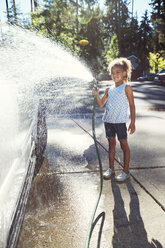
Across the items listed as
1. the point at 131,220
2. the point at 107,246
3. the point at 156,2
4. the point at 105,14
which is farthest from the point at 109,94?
the point at 105,14

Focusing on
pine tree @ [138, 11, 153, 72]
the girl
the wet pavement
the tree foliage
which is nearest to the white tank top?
the girl

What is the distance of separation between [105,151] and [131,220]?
180 centimetres

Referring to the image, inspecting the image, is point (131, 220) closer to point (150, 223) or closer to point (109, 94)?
point (150, 223)

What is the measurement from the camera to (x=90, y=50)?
36812 mm

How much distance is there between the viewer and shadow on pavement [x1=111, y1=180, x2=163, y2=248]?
5.76ft

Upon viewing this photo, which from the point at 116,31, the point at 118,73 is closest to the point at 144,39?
the point at 116,31

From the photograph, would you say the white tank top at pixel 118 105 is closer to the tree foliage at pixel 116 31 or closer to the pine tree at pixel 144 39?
the tree foliage at pixel 116 31

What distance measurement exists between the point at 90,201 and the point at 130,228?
1.78 ft

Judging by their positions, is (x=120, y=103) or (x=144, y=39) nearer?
(x=120, y=103)

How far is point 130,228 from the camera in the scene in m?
1.93

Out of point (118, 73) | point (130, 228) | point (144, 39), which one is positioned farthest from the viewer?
point (144, 39)

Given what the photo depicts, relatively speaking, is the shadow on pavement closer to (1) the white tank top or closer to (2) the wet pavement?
(2) the wet pavement

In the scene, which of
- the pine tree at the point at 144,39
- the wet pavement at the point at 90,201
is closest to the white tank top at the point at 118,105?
the wet pavement at the point at 90,201

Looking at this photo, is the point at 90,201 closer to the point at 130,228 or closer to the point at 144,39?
the point at 130,228
